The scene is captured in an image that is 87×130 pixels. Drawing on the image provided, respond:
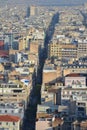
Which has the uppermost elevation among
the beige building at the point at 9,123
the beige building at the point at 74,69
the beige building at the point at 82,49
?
the beige building at the point at 9,123

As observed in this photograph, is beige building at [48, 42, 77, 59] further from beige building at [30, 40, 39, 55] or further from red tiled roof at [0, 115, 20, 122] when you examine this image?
red tiled roof at [0, 115, 20, 122]

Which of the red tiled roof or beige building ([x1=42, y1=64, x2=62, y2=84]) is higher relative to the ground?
the red tiled roof

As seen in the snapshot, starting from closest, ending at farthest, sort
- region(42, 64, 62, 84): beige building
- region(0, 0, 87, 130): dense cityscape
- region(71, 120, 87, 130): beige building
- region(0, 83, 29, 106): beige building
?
region(71, 120, 87, 130): beige building < region(0, 0, 87, 130): dense cityscape < region(0, 83, 29, 106): beige building < region(42, 64, 62, 84): beige building

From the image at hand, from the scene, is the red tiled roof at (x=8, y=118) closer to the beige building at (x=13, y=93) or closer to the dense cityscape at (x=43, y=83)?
the dense cityscape at (x=43, y=83)

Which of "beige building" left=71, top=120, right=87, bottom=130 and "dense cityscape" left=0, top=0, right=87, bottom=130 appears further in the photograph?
"dense cityscape" left=0, top=0, right=87, bottom=130

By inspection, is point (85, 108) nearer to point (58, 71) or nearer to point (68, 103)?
point (68, 103)

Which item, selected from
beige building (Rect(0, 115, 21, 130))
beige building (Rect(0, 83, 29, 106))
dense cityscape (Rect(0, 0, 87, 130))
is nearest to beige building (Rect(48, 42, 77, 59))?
dense cityscape (Rect(0, 0, 87, 130))

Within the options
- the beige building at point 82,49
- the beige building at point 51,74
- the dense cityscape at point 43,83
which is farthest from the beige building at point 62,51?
the beige building at point 51,74

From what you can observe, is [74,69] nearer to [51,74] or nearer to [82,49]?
[51,74]
